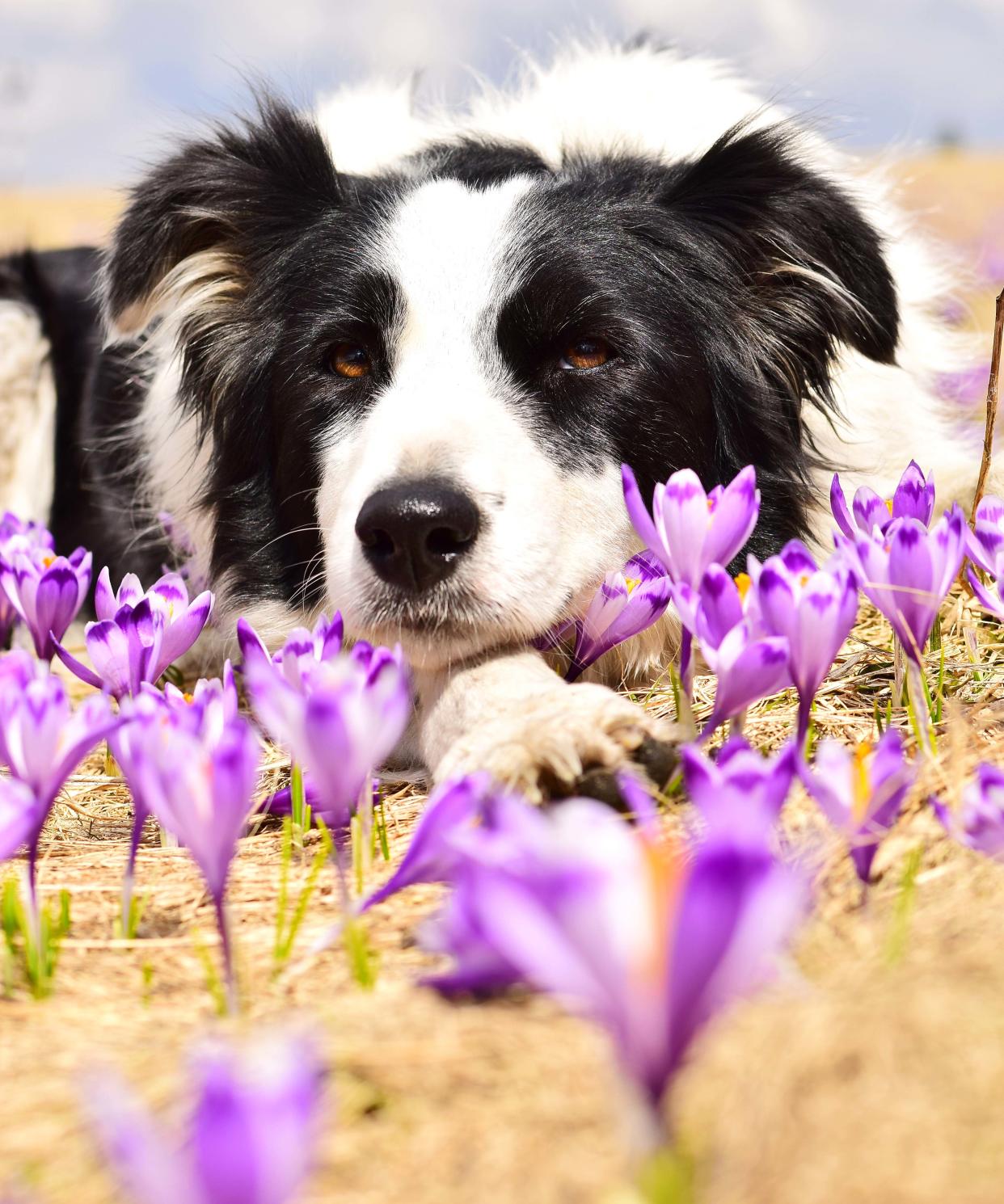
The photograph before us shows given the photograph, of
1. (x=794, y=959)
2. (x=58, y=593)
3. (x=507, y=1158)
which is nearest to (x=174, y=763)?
(x=507, y=1158)

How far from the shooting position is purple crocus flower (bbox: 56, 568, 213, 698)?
6.02 feet

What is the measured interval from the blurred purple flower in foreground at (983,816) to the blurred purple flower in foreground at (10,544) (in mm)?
1639

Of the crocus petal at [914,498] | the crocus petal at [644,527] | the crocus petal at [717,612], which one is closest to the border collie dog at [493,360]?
the crocus petal at [644,527]

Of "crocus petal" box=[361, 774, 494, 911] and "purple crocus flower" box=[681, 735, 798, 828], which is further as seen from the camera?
"crocus petal" box=[361, 774, 494, 911]

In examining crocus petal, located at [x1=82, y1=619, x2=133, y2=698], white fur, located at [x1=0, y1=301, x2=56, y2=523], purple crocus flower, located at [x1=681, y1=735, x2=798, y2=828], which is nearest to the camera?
purple crocus flower, located at [x1=681, y1=735, x2=798, y2=828]

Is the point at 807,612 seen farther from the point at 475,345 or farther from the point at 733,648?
the point at 475,345

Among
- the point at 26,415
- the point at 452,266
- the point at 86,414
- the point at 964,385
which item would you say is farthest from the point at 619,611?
the point at 26,415

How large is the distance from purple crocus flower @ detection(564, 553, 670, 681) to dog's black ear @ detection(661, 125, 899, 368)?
3.94 ft

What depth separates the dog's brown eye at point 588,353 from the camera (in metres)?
2.80

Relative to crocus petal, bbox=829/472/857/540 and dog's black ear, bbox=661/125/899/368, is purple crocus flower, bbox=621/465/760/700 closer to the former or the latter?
crocus petal, bbox=829/472/857/540

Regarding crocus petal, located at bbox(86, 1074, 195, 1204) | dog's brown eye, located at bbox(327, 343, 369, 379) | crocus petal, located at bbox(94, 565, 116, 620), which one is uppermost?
dog's brown eye, located at bbox(327, 343, 369, 379)

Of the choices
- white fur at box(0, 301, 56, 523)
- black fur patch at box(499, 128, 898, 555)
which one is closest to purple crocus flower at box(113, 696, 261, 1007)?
black fur patch at box(499, 128, 898, 555)

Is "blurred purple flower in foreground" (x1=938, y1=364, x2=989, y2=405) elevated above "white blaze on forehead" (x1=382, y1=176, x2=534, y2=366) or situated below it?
below

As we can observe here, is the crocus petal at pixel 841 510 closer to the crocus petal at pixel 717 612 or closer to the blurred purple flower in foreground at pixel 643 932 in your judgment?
the crocus petal at pixel 717 612
